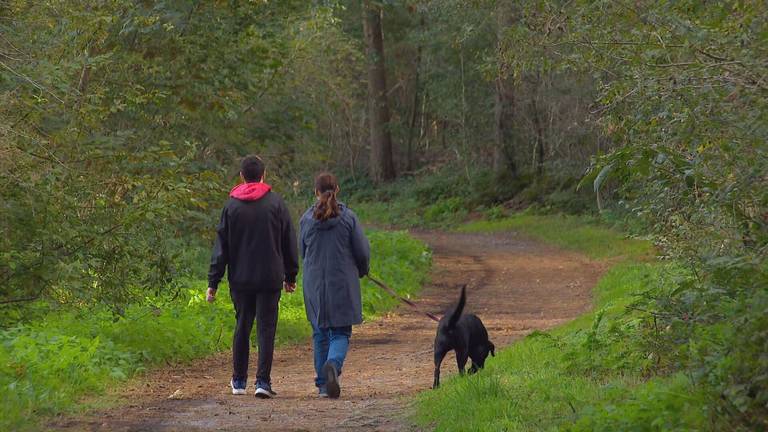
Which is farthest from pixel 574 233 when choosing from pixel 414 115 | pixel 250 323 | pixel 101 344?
pixel 414 115

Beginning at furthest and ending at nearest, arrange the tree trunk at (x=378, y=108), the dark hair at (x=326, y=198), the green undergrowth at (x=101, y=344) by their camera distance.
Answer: the tree trunk at (x=378, y=108) → the dark hair at (x=326, y=198) → the green undergrowth at (x=101, y=344)

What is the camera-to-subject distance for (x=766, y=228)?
7.09 m

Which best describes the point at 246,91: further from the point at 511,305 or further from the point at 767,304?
the point at 767,304

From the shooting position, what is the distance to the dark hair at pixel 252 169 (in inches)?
418

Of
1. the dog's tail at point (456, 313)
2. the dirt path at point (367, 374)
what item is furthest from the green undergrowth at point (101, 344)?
the dog's tail at point (456, 313)

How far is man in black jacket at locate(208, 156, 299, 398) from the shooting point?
10.6 metres

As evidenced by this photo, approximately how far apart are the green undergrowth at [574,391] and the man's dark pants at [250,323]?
1645 millimetres

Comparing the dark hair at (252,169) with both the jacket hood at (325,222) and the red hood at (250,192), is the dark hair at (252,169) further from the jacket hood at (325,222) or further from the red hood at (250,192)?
the jacket hood at (325,222)

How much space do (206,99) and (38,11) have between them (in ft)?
26.9

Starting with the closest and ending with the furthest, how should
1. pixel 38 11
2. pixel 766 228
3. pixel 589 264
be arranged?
1. pixel 766 228
2. pixel 38 11
3. pixel 589 264

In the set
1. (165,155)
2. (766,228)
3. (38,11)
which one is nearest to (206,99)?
(165,155)

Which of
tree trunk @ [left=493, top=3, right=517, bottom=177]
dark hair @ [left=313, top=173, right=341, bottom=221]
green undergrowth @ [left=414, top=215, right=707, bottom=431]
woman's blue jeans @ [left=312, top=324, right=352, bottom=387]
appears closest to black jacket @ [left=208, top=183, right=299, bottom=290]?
dark hair @ [left=313, top=173, right=341, bottom=221]

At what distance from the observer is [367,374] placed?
40.5 feet

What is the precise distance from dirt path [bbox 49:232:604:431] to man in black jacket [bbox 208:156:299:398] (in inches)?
18.3
